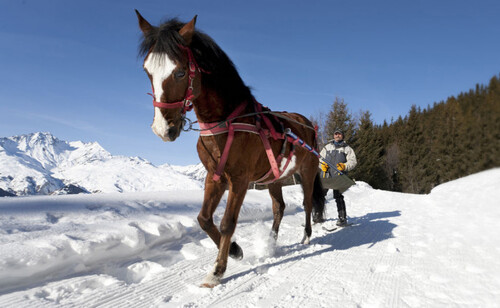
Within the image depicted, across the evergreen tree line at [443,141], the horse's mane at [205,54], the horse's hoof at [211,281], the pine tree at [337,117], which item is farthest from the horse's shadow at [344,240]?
the pine tree at [337,117]

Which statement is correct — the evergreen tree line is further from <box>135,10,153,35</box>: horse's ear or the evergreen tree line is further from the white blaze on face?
<box>135,10,153,35</box>: horse's ear

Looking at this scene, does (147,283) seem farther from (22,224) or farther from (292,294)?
(22,224)

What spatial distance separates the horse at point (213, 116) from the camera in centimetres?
242

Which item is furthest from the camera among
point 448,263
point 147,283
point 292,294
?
point 448,263

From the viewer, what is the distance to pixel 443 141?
98 cm

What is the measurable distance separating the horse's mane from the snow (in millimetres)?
1886

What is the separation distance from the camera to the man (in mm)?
5801

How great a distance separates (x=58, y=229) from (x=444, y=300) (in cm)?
401

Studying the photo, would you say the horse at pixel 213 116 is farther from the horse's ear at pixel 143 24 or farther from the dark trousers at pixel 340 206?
the dark trousers at pixel 340 206

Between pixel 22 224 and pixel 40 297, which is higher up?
pixel 22 224

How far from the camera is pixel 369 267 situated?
3123 mm

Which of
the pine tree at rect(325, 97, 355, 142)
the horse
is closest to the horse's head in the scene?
the horse

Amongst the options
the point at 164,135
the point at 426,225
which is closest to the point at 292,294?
the point at 164,135

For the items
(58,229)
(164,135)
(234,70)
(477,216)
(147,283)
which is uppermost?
(234,70)
